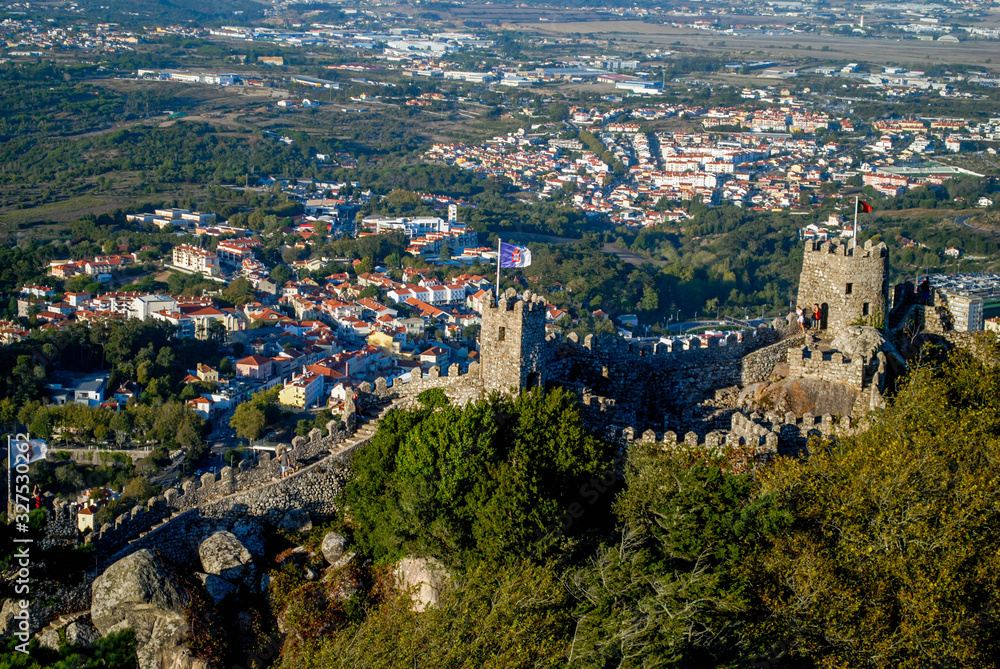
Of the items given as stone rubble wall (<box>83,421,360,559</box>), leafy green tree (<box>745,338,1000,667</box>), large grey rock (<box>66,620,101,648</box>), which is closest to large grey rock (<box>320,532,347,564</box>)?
stone rubble wall (<box>83,421,360,559</box>)

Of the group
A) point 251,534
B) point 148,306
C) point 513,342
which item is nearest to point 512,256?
point 513,342

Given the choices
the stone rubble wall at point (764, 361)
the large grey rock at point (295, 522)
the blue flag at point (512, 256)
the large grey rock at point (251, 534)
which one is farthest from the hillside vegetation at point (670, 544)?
the blue flag at point (512, 256)

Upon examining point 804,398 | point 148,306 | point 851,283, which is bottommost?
point 148,306

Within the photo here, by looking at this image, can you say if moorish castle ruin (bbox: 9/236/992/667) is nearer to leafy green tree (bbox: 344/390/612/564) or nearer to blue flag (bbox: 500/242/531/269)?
leafy green tree (bbox: 344/390/612/564)

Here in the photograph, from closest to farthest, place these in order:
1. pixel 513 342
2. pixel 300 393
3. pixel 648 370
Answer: pixel 513 342
pixel 648 370
pixel 300 393

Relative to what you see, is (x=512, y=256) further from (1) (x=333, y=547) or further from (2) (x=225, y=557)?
(2) (x=225, y=557)

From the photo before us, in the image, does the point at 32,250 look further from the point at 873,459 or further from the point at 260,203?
the point at 873,459

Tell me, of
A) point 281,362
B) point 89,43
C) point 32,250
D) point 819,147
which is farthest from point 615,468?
point 89,43
